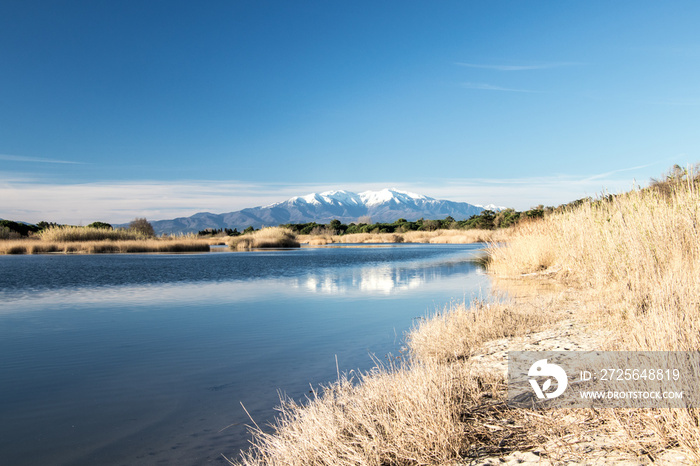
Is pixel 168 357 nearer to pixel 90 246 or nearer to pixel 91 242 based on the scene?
pixel 90 246

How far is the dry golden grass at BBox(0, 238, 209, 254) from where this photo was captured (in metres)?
33.1

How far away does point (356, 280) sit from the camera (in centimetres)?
1686

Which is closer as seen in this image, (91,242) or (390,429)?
(390,429)

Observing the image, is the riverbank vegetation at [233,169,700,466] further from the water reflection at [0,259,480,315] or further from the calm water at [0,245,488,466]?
the water reflection at [0,259,480,315]

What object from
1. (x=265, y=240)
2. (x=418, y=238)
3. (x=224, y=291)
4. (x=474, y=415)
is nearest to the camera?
(x=474, y=415)

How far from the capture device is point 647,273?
20.0 ft

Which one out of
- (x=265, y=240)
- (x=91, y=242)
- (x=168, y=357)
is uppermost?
(x=91, y=242)

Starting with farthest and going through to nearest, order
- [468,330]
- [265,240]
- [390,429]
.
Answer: [265,240]
[468,330]
[390,429]

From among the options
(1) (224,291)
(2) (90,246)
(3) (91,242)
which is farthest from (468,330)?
(3) (91,242)

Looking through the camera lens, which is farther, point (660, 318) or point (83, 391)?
point (83, 391)

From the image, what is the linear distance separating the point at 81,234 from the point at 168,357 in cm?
3668

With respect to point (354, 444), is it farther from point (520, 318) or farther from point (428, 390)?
point (520, 318)

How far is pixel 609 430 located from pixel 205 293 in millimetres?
12318

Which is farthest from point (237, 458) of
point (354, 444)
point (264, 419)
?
point (354, 444)
